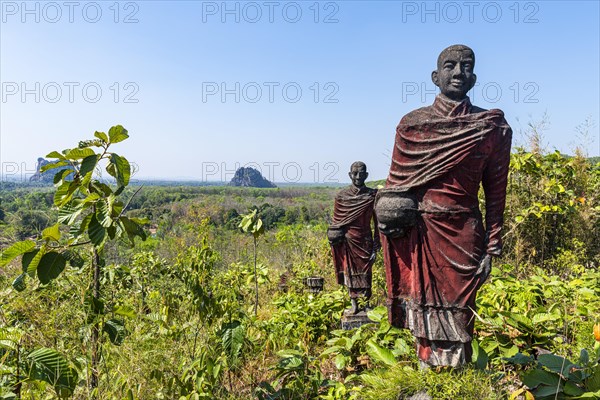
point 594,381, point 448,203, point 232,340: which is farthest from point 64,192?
point 594,381

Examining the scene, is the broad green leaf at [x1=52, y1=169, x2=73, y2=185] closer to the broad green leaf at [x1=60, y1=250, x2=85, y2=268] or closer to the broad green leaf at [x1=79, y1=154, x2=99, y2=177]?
the broad green leaf at [x1=79, y1=154, x2=99, y2=177]

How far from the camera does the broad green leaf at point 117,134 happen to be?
65.3 inches

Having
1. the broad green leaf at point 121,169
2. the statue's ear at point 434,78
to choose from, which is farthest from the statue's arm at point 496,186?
the broad green leaf at point 121,169

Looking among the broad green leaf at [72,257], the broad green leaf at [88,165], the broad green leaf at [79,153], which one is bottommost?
the broad green leaf at [72,257]

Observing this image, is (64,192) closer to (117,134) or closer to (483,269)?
(117,134)

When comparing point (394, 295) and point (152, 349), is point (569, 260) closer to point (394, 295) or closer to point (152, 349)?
point (394, 295)

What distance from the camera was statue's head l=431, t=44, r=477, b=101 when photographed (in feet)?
8.07

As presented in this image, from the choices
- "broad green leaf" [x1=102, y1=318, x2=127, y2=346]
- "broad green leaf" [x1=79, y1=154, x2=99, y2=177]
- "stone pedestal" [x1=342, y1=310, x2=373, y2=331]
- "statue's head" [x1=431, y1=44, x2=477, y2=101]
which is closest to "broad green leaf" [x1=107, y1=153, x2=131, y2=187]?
"broad green leaf" [x1=79, y1=154, x2=99, y2=177]

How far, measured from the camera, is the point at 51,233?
153 cm

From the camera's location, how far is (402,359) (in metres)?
3.03

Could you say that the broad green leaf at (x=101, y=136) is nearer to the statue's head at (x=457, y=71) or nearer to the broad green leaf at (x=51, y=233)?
the broad green leaf at (x=51, y=233)

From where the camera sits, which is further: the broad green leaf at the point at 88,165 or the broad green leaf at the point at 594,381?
the broad green leaf at the point at 594,381

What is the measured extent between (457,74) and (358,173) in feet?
8.17

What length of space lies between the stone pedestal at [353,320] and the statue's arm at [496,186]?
8.60ft
